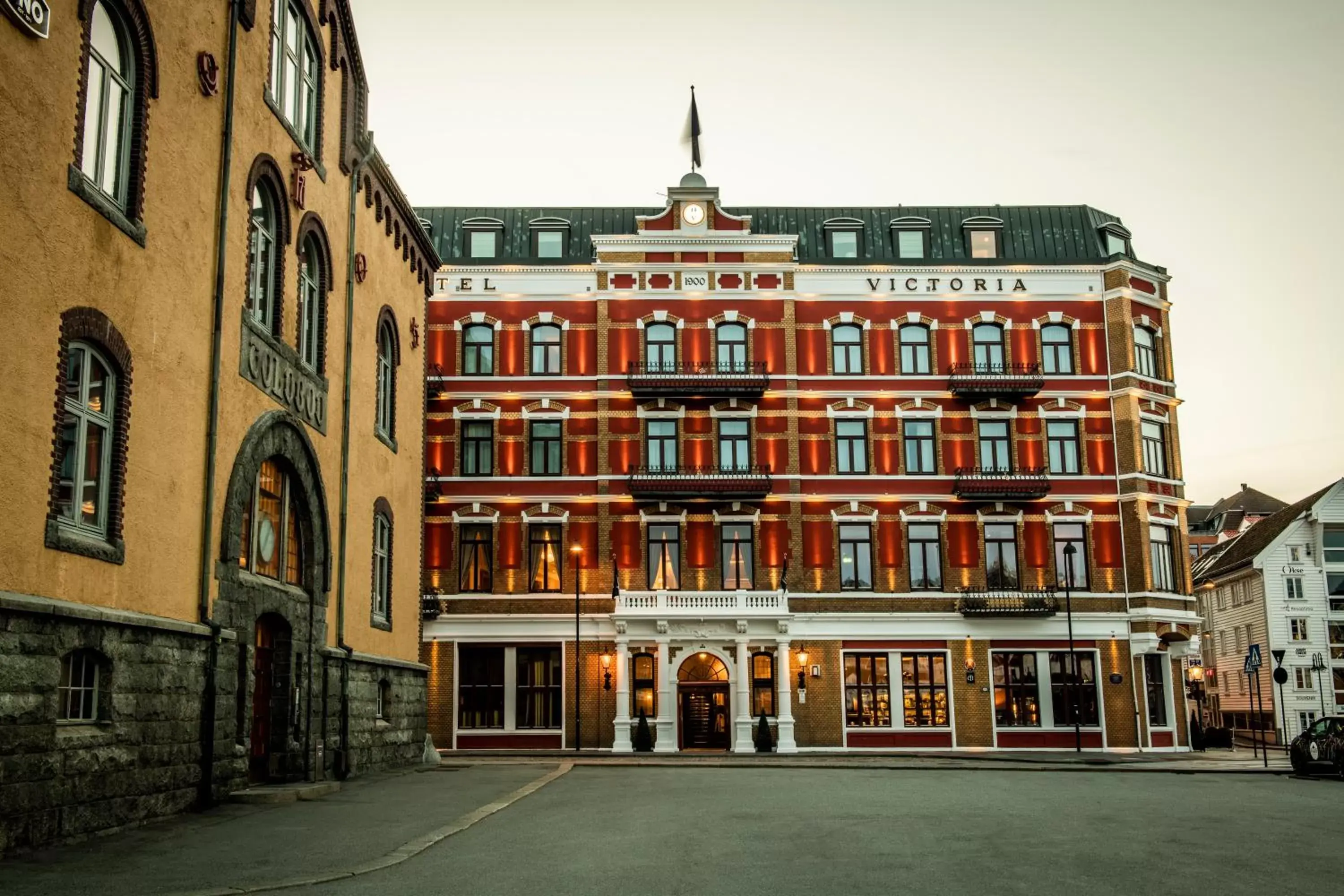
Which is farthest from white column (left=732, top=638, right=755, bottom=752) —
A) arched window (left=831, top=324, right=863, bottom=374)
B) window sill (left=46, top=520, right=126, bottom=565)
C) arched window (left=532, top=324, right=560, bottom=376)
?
window sill (left=46, top=520, right=126, bottom=565)

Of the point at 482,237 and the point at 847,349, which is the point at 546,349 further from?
the point at 847,349

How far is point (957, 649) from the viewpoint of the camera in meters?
43.0

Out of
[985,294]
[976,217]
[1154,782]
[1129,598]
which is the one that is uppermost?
[976,217]

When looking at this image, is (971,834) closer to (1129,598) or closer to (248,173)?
(248,173)

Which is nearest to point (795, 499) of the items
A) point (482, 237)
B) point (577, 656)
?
point (577, 656)

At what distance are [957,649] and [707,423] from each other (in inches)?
427

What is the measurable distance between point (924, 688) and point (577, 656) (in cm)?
1113

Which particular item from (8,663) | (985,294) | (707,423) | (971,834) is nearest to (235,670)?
(8,663)

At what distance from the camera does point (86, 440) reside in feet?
49.9

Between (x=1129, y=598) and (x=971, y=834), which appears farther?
(x=1129, y=598)

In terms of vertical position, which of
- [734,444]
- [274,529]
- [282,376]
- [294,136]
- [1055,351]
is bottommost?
[274,529]

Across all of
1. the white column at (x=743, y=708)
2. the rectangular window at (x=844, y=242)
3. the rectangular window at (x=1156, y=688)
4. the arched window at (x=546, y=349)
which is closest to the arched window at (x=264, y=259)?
the arched window at (x=546, y=349)

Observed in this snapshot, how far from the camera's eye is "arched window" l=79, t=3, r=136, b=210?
1538 cm

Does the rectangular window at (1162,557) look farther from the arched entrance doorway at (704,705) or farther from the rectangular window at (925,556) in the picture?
the arched entrance doorway at (704,705)
